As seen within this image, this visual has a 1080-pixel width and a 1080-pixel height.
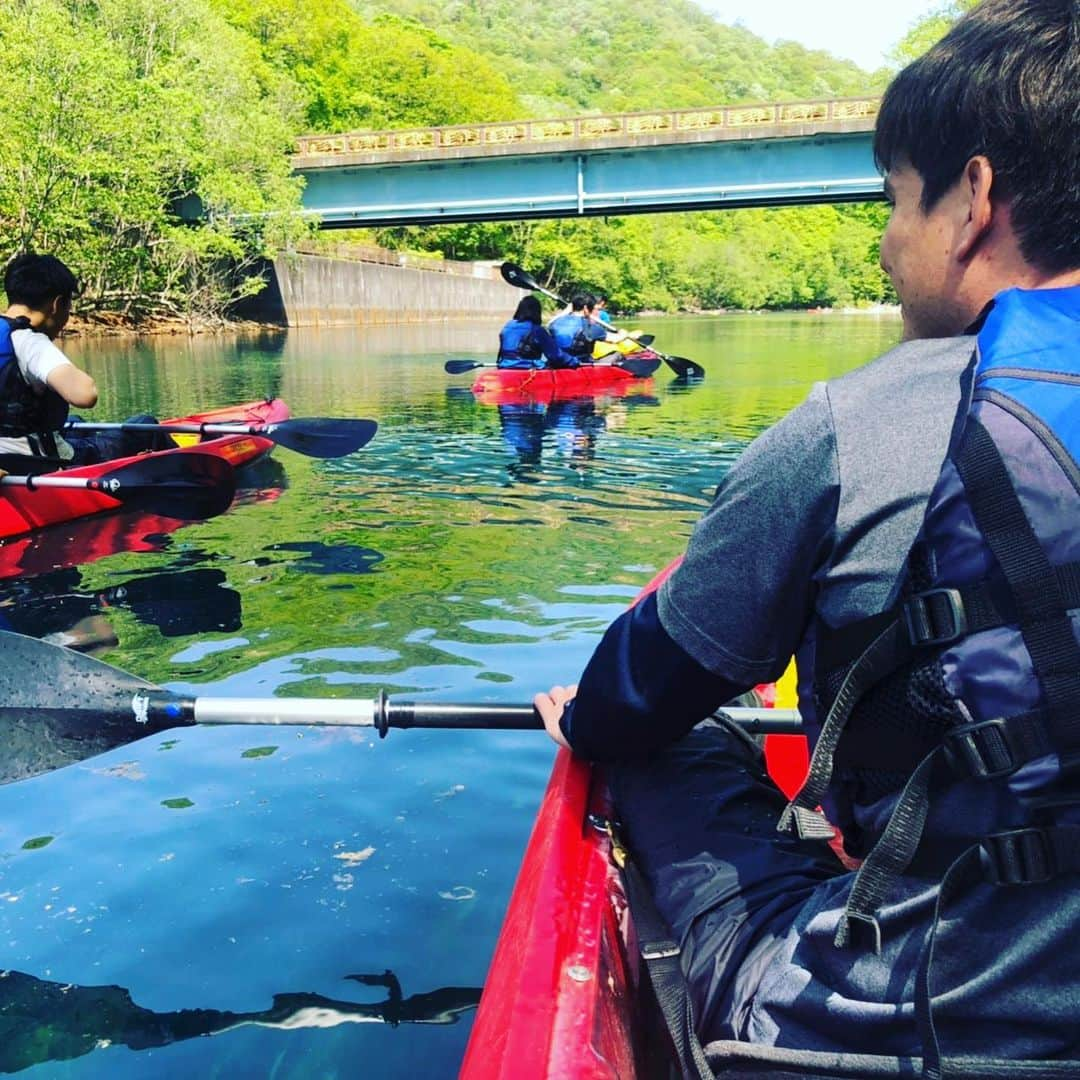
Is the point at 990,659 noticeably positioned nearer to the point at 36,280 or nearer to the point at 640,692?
the point at 640,692

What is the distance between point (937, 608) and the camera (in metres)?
1.31

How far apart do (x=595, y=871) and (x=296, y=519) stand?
240 inches

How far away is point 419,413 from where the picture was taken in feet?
46.2

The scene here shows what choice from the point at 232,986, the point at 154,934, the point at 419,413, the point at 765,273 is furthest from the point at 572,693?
the point at 765,273

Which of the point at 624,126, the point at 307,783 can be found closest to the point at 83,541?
the point at 307,783

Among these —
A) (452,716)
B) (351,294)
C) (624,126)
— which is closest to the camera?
(452,716)

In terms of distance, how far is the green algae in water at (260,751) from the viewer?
12.9ft

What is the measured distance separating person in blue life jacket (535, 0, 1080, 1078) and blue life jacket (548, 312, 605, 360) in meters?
13.8

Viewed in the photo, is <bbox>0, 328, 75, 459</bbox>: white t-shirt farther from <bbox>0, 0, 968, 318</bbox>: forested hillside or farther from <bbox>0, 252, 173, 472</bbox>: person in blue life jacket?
<bbox>0, 0, 968, 318</bbox>: forested hillside

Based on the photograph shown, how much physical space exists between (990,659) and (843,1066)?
0.55m

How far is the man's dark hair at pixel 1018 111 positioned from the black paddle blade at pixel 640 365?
49.8ft

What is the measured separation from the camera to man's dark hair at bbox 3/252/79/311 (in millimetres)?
5930

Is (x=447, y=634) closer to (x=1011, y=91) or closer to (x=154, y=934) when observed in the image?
(x=154, y=934)

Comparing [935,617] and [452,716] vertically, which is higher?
[935,617]
